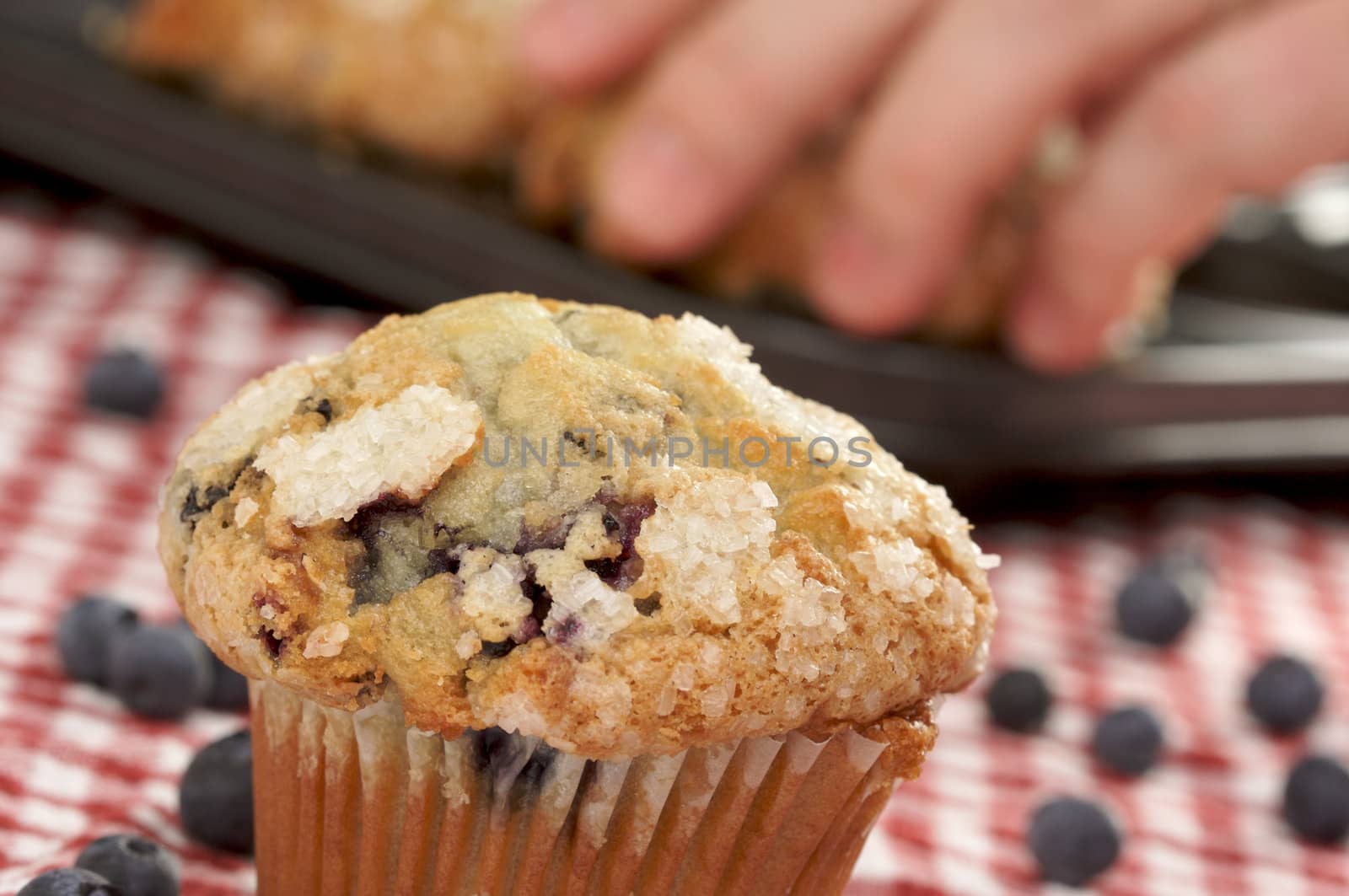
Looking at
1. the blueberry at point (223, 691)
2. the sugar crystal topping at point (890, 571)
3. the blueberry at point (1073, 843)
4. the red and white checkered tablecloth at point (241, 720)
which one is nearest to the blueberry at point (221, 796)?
the red and white checkered tablecloth at point (241, 720)

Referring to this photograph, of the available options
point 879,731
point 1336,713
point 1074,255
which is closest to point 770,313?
point 1074,255

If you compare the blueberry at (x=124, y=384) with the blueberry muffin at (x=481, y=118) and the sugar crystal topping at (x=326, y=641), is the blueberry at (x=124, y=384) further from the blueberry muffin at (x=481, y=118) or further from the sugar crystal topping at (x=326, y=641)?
the sugar crystal topping at (x=326, y=641)

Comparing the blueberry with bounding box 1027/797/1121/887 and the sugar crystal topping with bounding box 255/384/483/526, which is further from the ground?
the sugar crystal topping with bounding box 255/384/483/526

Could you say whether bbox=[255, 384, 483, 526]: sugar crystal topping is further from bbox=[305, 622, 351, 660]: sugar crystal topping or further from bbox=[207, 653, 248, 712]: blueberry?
bbox=[207, 653, 248, 712]: blueberry

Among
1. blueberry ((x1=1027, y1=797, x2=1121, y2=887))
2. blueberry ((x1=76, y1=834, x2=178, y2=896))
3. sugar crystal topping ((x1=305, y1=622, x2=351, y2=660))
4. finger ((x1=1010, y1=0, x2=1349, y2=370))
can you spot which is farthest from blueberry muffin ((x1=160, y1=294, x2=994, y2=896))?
finger ((x1=1010, y1=0, x2=1349, y2=370))

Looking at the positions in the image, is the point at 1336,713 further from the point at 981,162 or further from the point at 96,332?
the point at 96,332

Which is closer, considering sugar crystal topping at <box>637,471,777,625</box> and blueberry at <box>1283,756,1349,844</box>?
sugar crystal topping at <box>637,471,777,625</box>
